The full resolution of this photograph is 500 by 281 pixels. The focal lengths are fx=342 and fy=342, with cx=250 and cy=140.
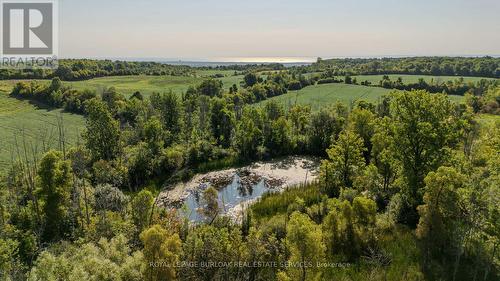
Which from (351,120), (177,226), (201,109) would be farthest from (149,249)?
(201,109)

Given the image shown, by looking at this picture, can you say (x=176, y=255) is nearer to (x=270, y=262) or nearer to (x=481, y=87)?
(x=270, y=262)

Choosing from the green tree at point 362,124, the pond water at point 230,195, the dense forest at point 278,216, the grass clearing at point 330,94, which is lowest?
the pond water at point 230,195

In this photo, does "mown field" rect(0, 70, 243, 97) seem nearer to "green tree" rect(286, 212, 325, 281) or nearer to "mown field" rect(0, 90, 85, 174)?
"mown field" rect(0, 90, 85, 174)

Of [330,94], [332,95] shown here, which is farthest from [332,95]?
[330,94]

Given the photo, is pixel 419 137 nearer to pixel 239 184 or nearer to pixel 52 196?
pixel 239 184

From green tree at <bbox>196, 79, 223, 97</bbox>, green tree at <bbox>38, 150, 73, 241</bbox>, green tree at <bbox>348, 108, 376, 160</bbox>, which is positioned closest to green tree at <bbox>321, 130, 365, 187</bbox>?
green tree at <bbox>348, 108, 376, 160</bbox>

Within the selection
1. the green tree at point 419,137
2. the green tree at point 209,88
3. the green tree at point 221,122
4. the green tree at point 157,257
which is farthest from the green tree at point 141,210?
the green tree at point 209,88

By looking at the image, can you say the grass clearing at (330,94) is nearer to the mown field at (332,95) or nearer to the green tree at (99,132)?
the mown field at (332,95)
